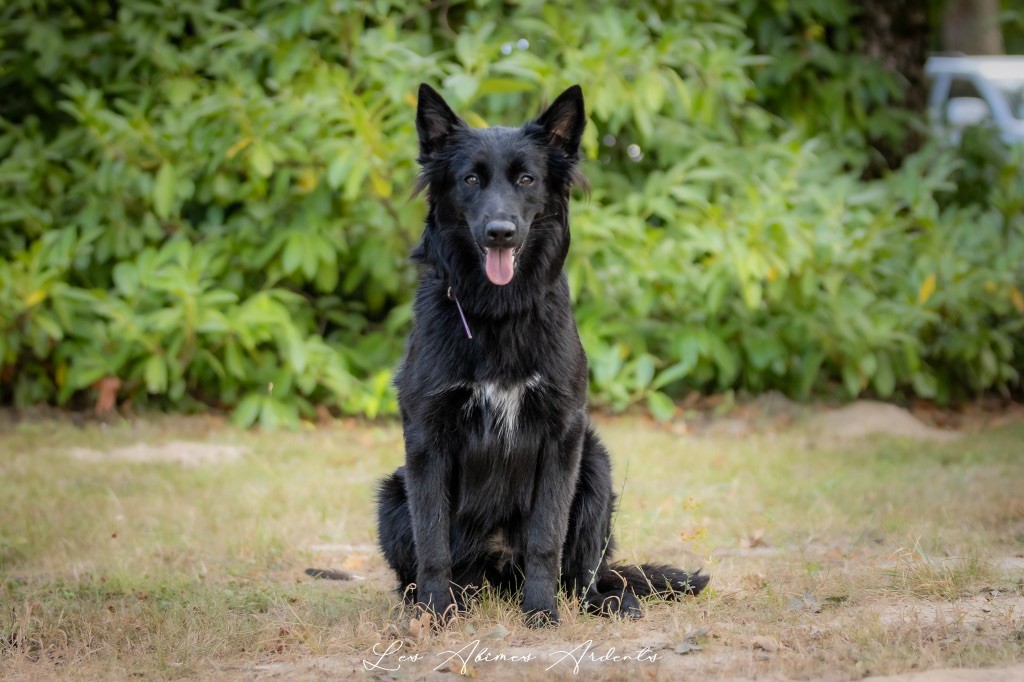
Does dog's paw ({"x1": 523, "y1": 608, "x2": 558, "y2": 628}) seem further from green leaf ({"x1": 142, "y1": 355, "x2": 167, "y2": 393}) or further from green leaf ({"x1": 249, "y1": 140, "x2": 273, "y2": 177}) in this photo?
green leaf ({"x1": 142, "y1": 355, "x2": 167, "y2": 393})

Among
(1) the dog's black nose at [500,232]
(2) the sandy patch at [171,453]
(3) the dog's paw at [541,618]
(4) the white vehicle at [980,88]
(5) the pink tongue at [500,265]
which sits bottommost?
(2) the sandy patch at [171,453]

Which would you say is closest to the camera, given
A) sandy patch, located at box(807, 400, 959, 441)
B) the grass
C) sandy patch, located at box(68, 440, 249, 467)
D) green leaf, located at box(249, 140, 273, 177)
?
the grass

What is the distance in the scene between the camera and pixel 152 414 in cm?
725

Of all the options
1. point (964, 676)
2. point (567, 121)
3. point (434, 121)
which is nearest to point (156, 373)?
point (434, 121)

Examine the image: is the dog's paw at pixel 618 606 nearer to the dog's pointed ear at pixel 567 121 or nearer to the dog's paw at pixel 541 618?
the dog's paw at pixel 541 618

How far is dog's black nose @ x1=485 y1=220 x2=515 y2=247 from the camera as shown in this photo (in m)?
3.41

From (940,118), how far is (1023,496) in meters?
5.19

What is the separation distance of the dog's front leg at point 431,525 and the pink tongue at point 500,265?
62 centimetres

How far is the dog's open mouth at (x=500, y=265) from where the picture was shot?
3.50 m

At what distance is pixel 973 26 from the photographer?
696 inches

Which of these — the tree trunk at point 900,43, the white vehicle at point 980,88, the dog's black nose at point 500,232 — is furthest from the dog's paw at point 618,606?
the white vehicle at point 980,88

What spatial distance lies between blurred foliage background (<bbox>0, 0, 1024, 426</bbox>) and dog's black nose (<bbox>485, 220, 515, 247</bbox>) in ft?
9.53

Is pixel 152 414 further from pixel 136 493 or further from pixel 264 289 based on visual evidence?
pixel 136 493

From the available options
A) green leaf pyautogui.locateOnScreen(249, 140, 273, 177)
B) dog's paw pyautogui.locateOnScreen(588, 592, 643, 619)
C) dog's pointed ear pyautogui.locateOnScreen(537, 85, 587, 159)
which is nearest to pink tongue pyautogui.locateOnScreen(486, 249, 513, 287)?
dog's pointed ear pyautogui.locateOnScreen(537, 85, 587, 159)
